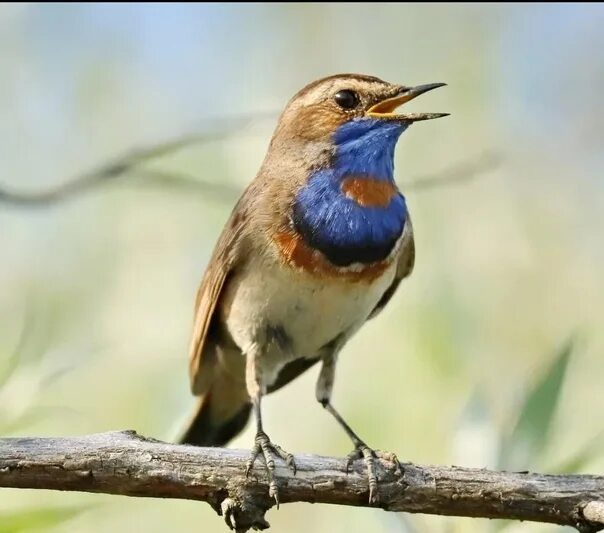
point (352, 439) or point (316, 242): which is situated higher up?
point (316, 242)

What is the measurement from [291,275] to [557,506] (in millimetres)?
1428

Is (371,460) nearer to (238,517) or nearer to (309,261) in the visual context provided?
(238,517)

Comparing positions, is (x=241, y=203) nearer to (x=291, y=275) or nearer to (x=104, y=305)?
(x=291, y=275)

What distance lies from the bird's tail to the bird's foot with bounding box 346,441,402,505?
51.7 inches

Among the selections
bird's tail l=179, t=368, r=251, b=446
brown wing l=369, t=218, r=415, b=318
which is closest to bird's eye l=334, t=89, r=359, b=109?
brown wing l=369, t=218, r=415, b=318

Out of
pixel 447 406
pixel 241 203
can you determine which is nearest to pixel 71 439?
pixel 241 203

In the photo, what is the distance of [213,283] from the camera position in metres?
4.77

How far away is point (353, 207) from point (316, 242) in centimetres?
24

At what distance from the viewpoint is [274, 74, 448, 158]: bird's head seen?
15.1 feet

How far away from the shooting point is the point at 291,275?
14.5 feet

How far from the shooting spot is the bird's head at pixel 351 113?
181 inches

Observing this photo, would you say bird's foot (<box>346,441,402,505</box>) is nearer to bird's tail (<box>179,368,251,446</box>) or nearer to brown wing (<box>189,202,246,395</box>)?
brown wing (<box>189,202,246,395</box>)

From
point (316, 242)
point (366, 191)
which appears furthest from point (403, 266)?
point (316, 242)

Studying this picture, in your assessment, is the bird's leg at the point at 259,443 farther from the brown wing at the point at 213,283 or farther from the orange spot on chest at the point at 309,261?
the orange spot on chest at the point at 309,261
